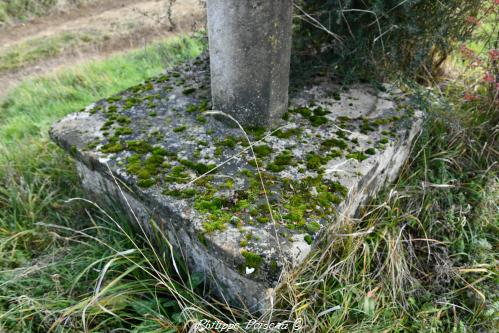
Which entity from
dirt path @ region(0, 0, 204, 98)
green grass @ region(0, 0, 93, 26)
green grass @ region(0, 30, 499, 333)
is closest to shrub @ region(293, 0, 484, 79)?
green grass @ region(0, 30, 499, 333)

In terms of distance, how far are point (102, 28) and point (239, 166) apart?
751 cm

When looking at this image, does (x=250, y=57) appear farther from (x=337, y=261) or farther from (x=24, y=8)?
(x=24, y=8)

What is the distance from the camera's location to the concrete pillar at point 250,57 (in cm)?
209

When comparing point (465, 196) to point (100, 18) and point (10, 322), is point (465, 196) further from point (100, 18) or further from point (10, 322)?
point (100, 18)

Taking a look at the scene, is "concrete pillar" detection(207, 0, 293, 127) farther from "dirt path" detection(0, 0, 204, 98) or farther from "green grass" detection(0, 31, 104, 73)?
"green grass" detection(0, 31, 104, 73)

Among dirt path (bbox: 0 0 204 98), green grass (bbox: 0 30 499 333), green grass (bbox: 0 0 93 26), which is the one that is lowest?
green grass (bbox: 0 30 499 333)

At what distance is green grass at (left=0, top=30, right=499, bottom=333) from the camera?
186 cm

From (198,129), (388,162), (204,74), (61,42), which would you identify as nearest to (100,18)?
(61,42)

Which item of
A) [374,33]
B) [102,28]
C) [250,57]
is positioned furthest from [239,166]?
[102,28]

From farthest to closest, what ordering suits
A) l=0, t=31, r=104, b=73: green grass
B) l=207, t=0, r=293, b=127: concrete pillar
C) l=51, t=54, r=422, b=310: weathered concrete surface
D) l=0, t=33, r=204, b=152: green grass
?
1. l=0, t=31, r=104, b=73: green grass
2. l=0, t=33, r=204, b=152: green grass
3. l=207, t=0, r=293, b=127: concrete pillar
4. l=51, t=54, r=422, b=310: weathered concrete surface

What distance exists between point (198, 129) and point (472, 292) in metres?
1.81

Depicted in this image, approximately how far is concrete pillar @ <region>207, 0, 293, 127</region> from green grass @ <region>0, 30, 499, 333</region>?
0.90m

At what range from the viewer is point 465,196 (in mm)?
2568

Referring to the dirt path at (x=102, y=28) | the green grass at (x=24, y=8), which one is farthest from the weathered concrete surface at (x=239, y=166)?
the green grass at (x=24, y=8)
